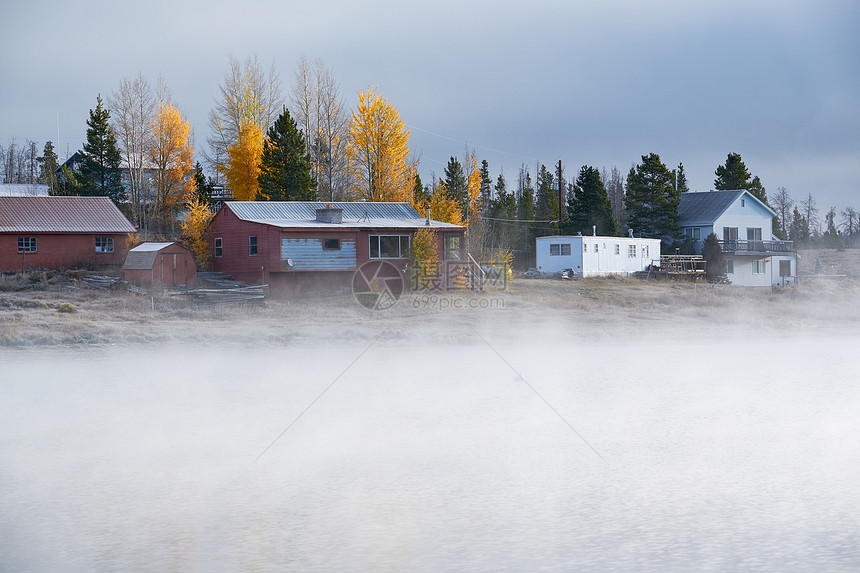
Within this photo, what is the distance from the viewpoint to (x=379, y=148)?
46.0m

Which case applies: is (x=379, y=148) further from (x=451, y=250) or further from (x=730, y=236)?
(x=730, y=236)

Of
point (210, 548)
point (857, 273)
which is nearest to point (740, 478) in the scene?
point (210, 548)

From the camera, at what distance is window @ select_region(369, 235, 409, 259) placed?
3472cm

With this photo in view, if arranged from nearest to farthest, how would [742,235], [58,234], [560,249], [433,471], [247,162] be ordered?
1. [433,471]
2. [58,234]
3. [560,249]
4. [247,162]
5. [742,235]

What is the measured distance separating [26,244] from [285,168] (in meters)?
13.2

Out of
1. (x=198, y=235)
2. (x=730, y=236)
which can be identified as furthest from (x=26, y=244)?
(x=730, y=236)

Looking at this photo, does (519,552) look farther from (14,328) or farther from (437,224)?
(437,224)

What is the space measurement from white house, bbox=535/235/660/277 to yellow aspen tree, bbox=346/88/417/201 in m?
8.57

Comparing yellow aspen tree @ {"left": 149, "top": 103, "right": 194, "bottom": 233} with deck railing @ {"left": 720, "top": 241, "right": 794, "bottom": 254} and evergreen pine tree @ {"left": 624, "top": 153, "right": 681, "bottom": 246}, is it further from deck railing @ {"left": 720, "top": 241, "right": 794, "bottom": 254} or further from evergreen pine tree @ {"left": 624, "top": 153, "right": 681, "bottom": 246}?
deck railing @ {"left": 720, "top": 241, "right": 794, "bottom": 254}

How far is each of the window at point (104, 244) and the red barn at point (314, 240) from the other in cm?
668

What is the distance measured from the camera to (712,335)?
2075cm

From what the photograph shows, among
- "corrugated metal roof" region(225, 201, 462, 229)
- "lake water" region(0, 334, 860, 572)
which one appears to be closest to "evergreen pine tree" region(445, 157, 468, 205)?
"corrugated metal roof" region(225, 201, 462, 229)

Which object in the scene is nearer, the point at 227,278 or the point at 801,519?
the point at 801,519

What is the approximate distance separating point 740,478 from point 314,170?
50.9m
